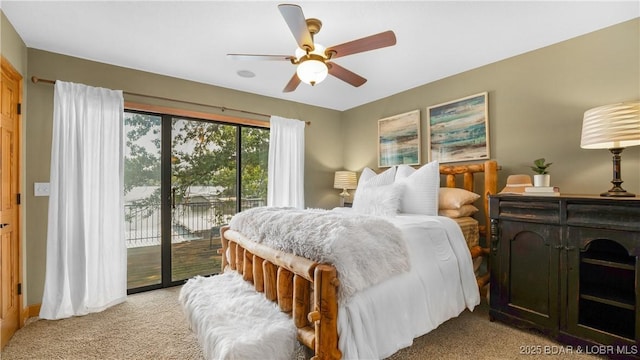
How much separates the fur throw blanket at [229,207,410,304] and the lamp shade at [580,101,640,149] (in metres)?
1.59

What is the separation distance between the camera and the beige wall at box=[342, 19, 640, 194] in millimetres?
2373

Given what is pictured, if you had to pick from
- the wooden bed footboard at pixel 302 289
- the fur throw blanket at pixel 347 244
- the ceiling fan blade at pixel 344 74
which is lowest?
the wooden bed footboard at pixel 302 289

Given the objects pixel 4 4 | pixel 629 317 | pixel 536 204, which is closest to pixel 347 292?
pixel 536 204

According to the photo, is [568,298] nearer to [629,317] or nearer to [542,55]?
[629,317]

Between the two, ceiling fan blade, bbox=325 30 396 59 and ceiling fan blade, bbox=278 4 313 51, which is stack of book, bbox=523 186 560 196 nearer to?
ceiling fan blade, bbox=325 30 396 59

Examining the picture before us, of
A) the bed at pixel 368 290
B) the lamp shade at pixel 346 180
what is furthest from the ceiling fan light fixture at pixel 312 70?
the lamp shade at pixel 346 180

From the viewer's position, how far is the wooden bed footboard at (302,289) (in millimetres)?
1563

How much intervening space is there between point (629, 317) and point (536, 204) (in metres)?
0.93

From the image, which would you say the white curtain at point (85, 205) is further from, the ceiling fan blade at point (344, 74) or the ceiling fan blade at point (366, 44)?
the ceiling fan blade at point (366, 44)

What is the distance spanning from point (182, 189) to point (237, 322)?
2.34 m

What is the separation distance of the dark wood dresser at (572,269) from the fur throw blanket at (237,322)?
185 cm

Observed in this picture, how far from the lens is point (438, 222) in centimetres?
245

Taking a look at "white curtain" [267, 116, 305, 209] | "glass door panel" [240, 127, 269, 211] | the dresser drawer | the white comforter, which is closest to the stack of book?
the dresser drawer

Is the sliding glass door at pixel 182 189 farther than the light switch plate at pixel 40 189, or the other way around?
the sliding glass door at pixel 182 189
